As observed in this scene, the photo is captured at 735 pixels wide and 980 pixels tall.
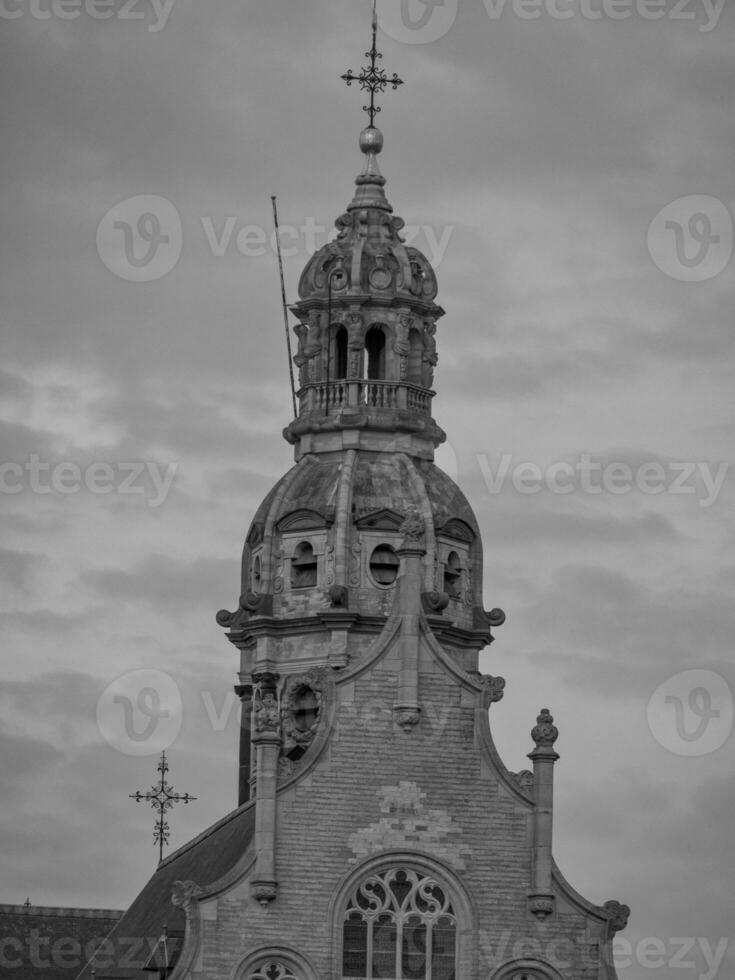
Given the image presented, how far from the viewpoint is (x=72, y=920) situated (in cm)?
13000

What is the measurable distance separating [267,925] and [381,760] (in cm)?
535

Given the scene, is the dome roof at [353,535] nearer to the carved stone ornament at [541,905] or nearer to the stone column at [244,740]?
the stone column at [244,740]

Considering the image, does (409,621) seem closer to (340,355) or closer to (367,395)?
(367,395)

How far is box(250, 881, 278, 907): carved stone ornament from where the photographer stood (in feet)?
335

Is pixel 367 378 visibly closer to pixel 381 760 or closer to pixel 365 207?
pixel 365 207

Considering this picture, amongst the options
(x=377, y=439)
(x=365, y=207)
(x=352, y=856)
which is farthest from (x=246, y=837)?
(x=365, y=207)

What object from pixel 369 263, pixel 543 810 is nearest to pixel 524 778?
pixel 543 810

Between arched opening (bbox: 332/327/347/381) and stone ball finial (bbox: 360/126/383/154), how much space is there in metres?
7.43

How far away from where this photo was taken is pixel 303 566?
114812 millimetres

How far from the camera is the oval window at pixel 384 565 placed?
114000 millimetres

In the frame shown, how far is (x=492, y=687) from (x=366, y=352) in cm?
1555

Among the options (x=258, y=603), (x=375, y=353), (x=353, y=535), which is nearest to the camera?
(x=353, y=535)

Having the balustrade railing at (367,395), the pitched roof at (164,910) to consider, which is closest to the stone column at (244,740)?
the pitched roof at (164,910)

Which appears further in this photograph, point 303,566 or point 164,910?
point 303,566
